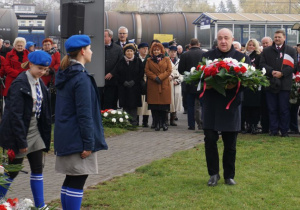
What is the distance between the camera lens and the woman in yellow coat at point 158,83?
47.7 ft

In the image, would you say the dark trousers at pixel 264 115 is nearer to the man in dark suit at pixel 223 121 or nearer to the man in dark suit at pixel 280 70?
the man in dark suit at pixel 280 70

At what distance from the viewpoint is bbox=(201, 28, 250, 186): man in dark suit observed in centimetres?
825

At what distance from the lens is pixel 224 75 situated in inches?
316

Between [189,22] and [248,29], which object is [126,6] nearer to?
[189,22]

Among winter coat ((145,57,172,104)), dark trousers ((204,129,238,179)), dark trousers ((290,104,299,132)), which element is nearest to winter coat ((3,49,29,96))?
winter coat ((145,57,172,104))

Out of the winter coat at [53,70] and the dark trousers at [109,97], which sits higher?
the winter coat at [53,70]

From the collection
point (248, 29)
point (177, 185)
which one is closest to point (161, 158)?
point (177, 185)

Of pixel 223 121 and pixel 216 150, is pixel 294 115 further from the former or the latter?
pixel 223 121

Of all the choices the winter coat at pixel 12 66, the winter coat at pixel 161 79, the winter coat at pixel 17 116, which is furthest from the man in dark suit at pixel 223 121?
the winter coat at pixel 12 66

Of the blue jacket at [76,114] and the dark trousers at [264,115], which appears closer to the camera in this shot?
the blue jacket at [76,114]

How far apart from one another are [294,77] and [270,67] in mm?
1148

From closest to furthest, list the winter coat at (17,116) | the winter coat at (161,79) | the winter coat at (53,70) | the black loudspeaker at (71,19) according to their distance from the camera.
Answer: the winter coat at (17,116)
the black loudspeaker at (71,19)
the winter coat at (161,79)
the winter coat at (53,70)

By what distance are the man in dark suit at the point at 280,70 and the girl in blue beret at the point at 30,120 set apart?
280 inches

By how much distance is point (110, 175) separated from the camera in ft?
31.2
